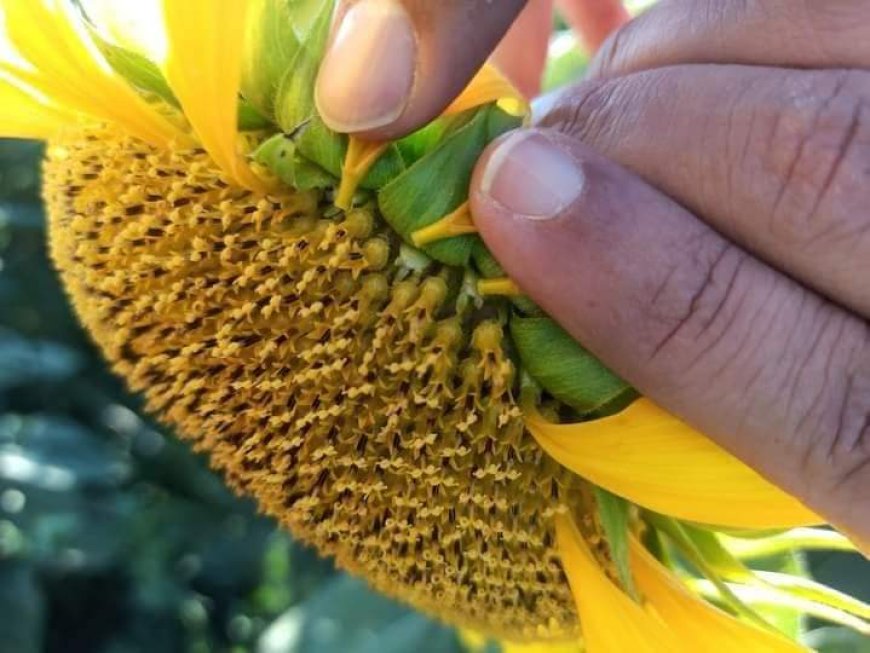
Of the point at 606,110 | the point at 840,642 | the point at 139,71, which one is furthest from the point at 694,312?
the point at 840,642

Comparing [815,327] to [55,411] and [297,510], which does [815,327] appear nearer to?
[297,510]

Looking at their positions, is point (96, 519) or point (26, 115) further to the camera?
point (96, 519)

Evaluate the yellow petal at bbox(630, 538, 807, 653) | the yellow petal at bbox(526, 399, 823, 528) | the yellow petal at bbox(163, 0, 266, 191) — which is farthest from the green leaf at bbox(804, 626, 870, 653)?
the yellow petal at bbox(163, 0, 266, 191)

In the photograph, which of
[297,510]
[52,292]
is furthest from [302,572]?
[297,510]

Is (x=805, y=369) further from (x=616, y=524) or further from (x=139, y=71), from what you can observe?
(x=139, y=71)

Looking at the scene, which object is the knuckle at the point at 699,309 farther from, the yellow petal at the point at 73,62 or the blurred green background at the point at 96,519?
the blurred green background at the point at 96,519

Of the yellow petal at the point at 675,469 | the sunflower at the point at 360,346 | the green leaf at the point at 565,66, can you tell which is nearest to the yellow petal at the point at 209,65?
the sunflower at the point at 360,346

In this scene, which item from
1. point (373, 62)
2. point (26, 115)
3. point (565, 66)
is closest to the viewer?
point (373, 62)
